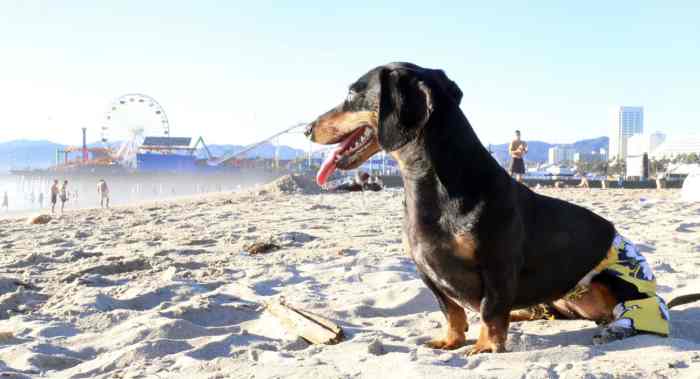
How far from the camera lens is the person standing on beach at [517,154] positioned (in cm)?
1271

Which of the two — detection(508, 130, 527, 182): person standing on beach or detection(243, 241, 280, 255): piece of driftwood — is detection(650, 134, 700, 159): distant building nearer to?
detection(508, 130, 527, 182): person standing on beach

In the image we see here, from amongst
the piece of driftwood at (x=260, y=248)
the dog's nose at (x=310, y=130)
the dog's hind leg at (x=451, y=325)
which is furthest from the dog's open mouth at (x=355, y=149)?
the piece of driftwood at (x=260, y=248)

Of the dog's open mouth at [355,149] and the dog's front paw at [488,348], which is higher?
the dog's open mouth at [355,149]

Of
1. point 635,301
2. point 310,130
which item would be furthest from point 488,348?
point 310,130

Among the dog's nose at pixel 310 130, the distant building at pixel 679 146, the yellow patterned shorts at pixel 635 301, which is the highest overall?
the distant building at pixel 679 146

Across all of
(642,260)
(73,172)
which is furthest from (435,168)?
(73,172)

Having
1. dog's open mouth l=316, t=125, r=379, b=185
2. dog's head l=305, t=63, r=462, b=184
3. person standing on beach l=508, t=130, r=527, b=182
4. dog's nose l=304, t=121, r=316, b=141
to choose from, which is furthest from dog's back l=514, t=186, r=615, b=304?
person standing on beach l=508, t=130, r=527, b=182

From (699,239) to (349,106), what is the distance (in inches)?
218

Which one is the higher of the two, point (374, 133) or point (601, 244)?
point (374, 133)

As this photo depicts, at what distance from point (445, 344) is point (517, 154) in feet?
34.5

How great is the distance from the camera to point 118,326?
3.39m

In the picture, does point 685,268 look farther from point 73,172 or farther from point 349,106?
point 73,172

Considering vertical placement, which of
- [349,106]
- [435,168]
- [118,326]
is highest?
[349,106]

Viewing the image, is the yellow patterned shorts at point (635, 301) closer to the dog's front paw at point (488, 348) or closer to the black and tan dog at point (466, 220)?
the black and tan dog at point (466, 220)
